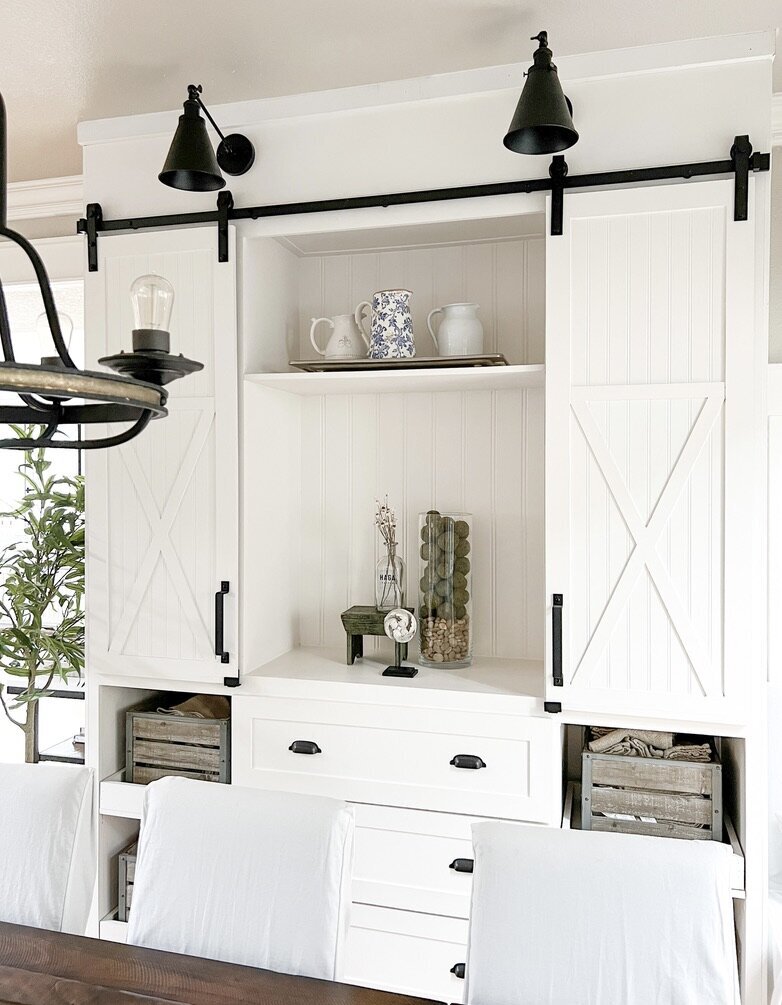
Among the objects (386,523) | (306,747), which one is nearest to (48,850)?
(306,747)

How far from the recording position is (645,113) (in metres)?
2.10

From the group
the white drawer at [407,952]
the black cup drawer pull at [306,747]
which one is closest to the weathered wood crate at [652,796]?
the white drawer at [407,952]

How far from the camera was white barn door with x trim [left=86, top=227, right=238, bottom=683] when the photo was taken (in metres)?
2.43

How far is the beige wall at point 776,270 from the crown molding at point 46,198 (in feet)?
7.83

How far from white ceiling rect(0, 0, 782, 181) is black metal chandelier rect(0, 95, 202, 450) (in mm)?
1021

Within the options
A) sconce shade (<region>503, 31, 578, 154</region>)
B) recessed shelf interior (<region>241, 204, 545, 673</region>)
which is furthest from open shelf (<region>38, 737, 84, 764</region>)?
sconce shade (<region>503, 31, 578, 154</region>)

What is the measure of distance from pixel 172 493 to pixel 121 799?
93cm

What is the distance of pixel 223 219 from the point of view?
7.87ft

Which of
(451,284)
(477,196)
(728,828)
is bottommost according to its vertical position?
(728,828)

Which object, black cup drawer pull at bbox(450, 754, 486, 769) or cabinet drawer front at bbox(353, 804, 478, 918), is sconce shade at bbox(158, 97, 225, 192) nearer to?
black cup drawer pull at bbox(450, 754, 486, 769)

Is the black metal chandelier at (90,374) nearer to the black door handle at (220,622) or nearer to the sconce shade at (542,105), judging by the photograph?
the sconce shade at (542,105)

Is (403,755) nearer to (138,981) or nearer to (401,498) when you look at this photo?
(401,498)

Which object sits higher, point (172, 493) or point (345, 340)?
point (345, 340)

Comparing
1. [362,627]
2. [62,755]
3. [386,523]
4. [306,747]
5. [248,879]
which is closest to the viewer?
[248,879]
